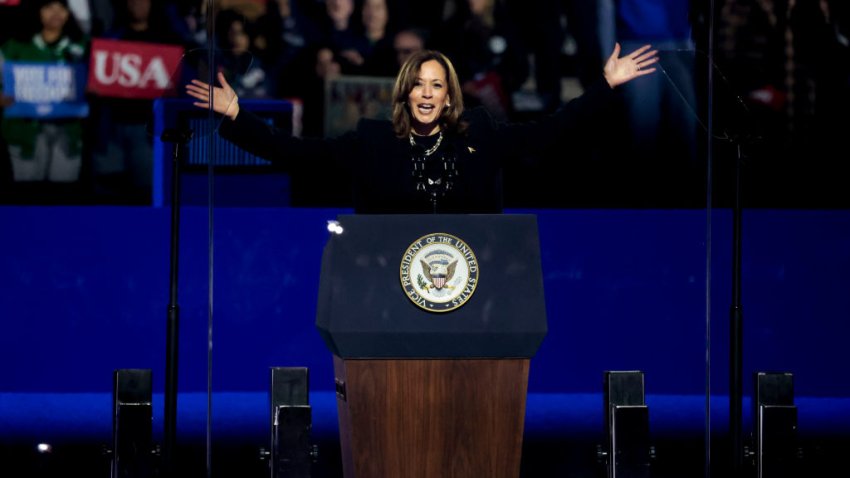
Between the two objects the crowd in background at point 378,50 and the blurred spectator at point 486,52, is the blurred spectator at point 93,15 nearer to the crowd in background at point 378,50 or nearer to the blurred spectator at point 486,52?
the crowd in background at point 378,50

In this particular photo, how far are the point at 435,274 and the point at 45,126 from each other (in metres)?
4.43

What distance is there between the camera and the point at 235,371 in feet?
16.3

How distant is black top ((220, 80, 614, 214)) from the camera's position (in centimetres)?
337

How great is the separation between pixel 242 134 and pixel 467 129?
583 millimetres

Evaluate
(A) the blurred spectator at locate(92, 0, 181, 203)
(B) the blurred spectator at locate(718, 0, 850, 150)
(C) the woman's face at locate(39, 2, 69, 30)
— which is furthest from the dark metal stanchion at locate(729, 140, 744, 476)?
(C) the woman's face at locate(39, 2, 69, 30)

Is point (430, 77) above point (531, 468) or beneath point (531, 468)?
above

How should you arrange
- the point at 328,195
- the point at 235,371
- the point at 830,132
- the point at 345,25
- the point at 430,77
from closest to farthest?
1. the point at 430,77
2. the point at 235,371
3. the point at 328,195
4. the point at 830,132
5. the point at 345,25

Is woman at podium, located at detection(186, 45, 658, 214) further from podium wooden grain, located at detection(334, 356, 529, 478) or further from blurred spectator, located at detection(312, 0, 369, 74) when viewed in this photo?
blurred spectator, located at detection(312, 0, 369, 74)

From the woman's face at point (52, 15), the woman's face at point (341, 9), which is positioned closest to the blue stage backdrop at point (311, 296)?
the woman's face at point (341, 9)

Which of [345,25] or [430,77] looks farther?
[345,25]

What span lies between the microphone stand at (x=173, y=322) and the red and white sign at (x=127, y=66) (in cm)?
323

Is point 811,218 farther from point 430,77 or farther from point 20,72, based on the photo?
point 20,72

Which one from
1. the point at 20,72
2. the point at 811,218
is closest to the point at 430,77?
the point at 811,218

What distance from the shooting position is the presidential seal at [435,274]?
119 inches
